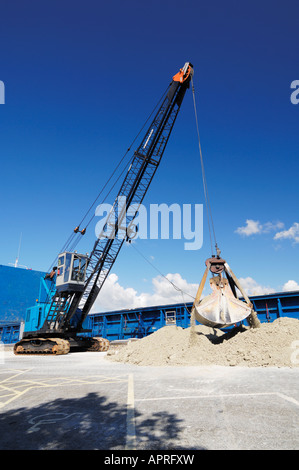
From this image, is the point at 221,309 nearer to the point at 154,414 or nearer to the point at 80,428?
the point at 154,414

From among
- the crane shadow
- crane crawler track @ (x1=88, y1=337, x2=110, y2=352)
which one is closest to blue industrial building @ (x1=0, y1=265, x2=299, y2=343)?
crane crawler track @ (x1=88, y1=337, x2=110, y2=352)

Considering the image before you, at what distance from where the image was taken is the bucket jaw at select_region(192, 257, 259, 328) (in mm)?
12117

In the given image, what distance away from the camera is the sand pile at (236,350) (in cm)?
1066

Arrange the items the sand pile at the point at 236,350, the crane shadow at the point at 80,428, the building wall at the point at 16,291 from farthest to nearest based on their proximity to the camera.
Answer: the building wall at the point at 16,291, the sand pile at the point at 236,350, the crane shadow at the point at 80,428

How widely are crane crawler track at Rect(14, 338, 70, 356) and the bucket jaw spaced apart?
1143 centimetres

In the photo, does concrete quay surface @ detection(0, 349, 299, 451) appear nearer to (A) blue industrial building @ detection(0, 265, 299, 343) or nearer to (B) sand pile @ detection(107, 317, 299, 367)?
(B) sand pile @ detection(107, 317, 299, 367)

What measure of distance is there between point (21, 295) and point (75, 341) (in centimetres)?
2365

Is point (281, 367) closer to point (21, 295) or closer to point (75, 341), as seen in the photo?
point (75, 341)

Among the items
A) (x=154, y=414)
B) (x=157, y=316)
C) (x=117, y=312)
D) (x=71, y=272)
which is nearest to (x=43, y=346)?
(x=71, y=272)

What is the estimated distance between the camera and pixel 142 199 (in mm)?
24203

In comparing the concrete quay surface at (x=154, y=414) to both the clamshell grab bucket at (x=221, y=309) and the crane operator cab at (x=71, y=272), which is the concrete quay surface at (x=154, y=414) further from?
the crane operator cab at (x=71, y=272)

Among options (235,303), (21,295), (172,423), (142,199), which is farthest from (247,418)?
(21,295)

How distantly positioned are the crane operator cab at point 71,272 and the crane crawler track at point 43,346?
3.77m

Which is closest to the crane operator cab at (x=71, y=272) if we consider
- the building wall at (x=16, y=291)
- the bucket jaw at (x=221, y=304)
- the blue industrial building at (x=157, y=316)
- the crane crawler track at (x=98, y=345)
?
the crane crawler track at (x=98, y=345)
